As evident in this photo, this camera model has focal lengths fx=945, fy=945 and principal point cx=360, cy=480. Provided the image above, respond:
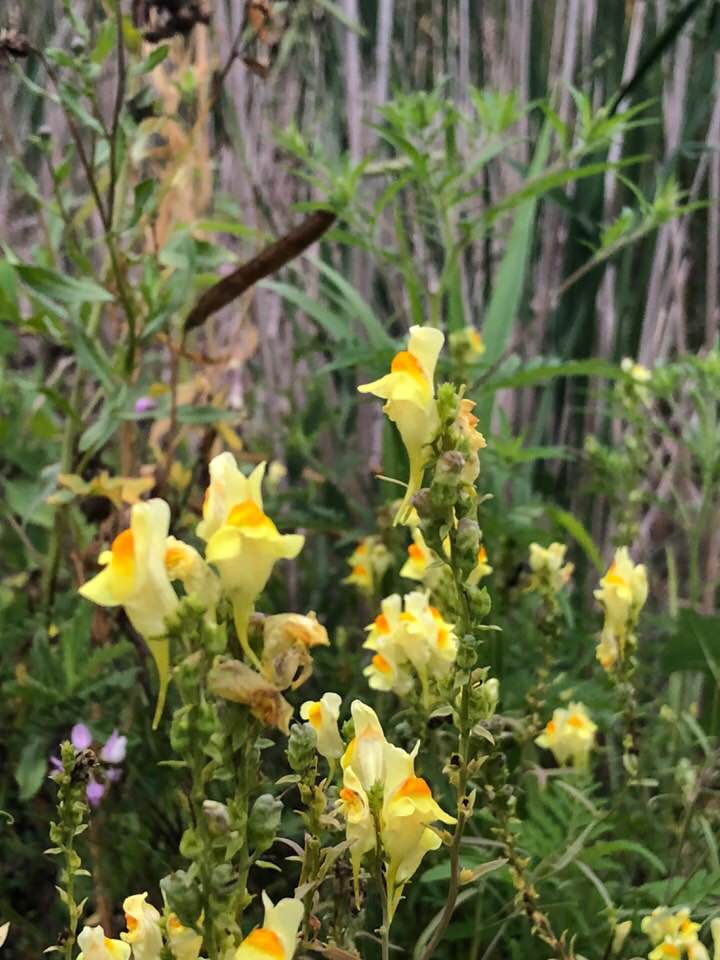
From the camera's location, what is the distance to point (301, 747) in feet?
1.01

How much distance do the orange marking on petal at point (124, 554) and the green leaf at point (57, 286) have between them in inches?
16.4

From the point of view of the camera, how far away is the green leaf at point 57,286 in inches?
26.0

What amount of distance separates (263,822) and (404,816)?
7cm

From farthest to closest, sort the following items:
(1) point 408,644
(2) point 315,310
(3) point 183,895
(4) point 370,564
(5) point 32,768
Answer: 1. (2) point 315,310
2. (4) point 370,564
3. (5) point 32,768
4. (1) point 408,644
5. (3) point 183,895

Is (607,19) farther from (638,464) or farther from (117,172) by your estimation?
(117,172)

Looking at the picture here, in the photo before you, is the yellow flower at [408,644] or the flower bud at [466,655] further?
the yellow flower at [408,644]

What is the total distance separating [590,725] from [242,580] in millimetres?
442

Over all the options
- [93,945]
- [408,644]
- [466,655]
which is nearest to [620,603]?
[408,644]

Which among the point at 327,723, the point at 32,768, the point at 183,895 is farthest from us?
the point at 32,768

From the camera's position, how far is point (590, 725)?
0.65 meters

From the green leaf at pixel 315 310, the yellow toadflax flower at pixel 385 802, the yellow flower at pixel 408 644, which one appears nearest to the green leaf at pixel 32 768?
the yellow flower at pixel 408 644

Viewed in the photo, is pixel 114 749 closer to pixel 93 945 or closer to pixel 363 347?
pixel 93 945

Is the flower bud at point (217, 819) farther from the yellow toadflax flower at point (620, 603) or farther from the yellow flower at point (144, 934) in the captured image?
the yellow toadflax flower at point (620, 603)

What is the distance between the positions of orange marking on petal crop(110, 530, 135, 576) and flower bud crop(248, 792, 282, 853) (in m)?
0.08
